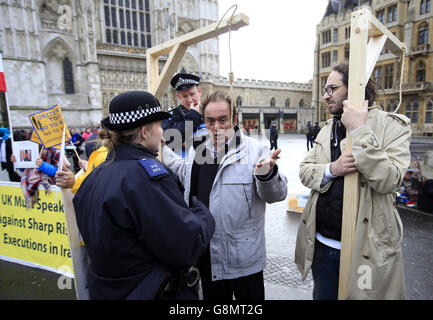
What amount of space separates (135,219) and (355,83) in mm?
1541

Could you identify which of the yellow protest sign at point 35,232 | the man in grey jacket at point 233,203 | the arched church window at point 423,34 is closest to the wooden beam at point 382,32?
the man in grey jacket at point 233,203

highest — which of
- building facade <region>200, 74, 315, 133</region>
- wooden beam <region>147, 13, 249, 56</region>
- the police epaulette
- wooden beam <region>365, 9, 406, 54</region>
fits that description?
building facade <region>200, 74, 315, 133</region>

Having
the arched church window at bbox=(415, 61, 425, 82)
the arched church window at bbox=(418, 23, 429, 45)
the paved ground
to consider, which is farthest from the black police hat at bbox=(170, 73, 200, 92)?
the arched church window at bbox=(418, 23, 429, 45)

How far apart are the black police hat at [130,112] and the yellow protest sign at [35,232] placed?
2364 mm

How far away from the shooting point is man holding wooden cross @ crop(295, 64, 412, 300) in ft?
4.98

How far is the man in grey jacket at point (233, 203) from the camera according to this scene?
1858 millimetres

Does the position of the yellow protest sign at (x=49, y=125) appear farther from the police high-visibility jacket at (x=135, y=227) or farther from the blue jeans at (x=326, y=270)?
the blue jeans at (x=326, y=270)

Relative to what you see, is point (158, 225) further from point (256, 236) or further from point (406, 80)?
point (406, 80)

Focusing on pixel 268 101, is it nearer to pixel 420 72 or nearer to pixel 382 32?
pixel 420 72

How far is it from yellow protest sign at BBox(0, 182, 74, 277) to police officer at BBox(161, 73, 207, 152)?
182 cm

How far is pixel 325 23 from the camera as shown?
33.8m

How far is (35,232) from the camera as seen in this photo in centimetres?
331

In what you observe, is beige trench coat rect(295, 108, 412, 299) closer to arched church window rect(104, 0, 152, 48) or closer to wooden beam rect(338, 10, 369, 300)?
wooden beam rect(338, 10, 369, 300)

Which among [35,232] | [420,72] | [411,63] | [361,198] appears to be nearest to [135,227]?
[361,198]
